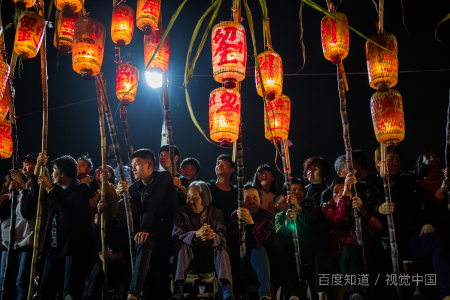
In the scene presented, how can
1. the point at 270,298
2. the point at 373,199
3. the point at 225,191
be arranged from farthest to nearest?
the point at 225,191
the point at 373,199
the point at 270,298

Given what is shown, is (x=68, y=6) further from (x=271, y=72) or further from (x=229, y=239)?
(x=229, y=239)

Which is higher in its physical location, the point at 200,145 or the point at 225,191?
the point at 200,145

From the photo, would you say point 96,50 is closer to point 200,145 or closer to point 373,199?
point 373,199

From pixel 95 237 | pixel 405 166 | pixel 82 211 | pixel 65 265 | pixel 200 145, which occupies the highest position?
pixel 200 145

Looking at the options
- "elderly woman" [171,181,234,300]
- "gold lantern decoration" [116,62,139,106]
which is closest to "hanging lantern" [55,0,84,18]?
"gold lantern decoration" [116,62,139,106]

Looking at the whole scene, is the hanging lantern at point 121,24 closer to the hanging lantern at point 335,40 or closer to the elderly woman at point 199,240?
the elderly woman at point 199,240

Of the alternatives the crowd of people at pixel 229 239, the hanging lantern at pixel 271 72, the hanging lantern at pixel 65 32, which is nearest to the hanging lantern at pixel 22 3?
the hanging lantern at pixel 65 32

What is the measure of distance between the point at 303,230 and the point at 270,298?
2.86ft

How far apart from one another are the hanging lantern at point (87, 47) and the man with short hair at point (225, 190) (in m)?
2.01

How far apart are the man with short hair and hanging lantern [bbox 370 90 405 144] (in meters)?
1.93

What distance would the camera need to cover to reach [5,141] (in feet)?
15.4

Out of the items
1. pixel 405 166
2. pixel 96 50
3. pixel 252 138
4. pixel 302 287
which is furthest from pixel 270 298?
pixel 252 138

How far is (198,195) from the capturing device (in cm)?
377

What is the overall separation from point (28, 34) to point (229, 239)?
3.36 metres
